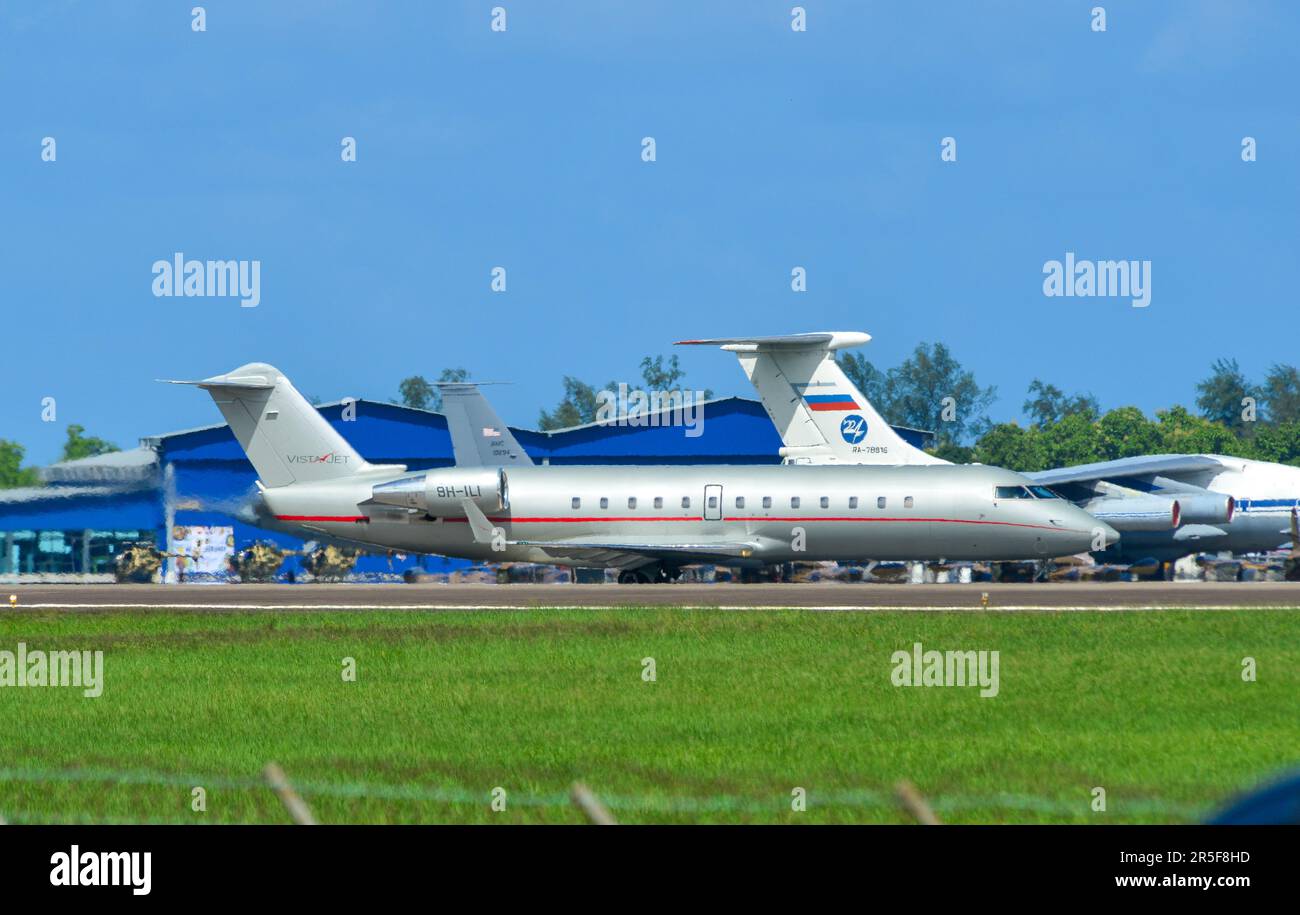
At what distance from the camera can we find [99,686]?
30.2 metres

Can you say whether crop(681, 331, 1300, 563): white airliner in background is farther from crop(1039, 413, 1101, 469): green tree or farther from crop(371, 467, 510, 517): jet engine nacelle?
crop(1039, 413, 1101, 469): green tree

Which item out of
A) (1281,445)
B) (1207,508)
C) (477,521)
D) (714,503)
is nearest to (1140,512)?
(1207,508)

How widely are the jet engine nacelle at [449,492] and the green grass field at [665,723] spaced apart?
19.3 m

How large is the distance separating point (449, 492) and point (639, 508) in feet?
20.3

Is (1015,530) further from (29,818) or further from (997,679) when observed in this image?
(29,818)

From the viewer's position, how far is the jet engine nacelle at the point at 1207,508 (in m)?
63.2

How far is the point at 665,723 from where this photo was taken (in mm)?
24656

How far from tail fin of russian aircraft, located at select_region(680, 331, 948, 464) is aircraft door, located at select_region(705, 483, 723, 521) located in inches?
274

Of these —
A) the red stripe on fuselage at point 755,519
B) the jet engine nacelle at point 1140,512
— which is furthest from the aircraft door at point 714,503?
the jet engine nacelle at point 1140,512

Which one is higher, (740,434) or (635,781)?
(740,434)

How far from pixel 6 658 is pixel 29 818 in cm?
1761

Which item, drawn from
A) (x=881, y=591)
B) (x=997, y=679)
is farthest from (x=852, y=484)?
(x=997, y=679)

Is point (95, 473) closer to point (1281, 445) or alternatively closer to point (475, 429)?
point (475, 429)

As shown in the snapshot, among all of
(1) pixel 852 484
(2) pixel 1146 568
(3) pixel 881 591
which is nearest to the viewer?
(3) pixel 881 591
